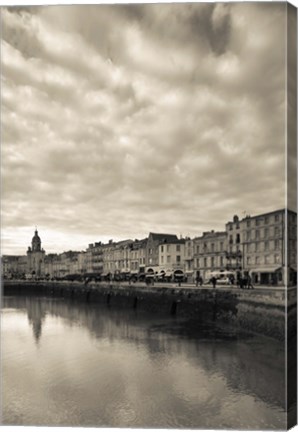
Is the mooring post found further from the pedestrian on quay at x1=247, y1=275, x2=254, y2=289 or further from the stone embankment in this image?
A: the pedestrian on quay at x1=247, y1=275, x2=254, y2=289

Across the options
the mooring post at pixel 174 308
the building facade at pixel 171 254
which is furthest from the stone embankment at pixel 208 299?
the building facade at pixel 171 254

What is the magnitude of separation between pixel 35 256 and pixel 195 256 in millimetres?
2592

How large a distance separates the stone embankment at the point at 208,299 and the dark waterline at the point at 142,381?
0.31 m

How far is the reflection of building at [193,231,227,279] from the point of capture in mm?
6793

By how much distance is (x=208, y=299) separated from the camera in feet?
32.6

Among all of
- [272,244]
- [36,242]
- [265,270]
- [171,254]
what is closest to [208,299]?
[171,254]

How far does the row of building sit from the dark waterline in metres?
0.92

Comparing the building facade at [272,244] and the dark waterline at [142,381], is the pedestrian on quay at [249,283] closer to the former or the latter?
the building facade at [272,244]

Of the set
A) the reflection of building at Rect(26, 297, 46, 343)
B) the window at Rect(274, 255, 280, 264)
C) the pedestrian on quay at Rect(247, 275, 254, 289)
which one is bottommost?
the reflection of building at Rect(26, 297, 46, 343)

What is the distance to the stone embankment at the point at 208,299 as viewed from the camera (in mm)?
6628

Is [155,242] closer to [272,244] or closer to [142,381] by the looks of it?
[272,244]

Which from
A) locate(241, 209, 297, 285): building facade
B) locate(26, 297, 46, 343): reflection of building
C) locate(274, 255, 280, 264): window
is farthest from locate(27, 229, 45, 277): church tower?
locate(274, 255, 280, 264): window

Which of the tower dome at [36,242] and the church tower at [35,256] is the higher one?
the tower dome at [36,242]

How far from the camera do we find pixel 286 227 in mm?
6051
